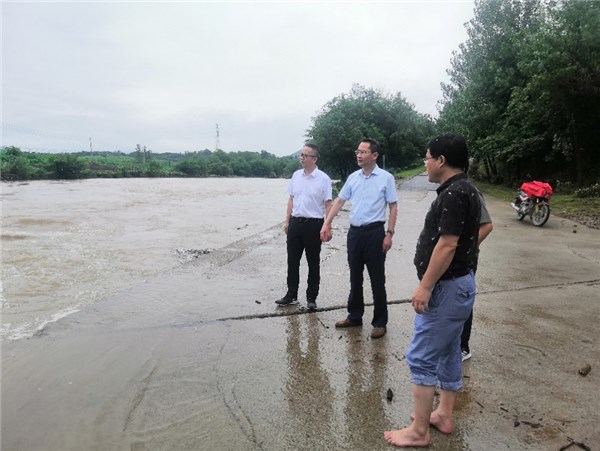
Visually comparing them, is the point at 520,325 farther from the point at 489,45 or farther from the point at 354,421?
the point at 489,45

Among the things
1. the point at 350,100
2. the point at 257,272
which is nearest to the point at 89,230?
Result: the point at 257,272

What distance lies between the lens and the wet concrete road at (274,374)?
281cm

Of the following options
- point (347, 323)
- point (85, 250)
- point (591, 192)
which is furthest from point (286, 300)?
point (591, 192)

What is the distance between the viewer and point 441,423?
281 centimetres

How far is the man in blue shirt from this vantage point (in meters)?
4.31

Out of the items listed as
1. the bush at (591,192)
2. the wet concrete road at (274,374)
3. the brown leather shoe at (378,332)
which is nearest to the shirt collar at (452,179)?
the wet concrete road at (274,374)

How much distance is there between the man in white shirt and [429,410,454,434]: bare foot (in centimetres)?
251

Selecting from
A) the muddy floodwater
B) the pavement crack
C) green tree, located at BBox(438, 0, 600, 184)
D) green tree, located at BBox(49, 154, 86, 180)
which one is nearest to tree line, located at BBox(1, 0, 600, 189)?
green tree, located at BBox(438, 0, 600, 184)

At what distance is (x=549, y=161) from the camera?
72.6 feet

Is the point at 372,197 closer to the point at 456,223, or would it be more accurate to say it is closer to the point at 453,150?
the point at 453,150

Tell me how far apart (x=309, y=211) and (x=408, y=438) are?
114 inches

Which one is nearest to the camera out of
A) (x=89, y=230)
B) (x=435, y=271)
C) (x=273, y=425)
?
(x=435, y=271)

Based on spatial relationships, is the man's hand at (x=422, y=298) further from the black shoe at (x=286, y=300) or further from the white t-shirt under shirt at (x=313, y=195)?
the black shoe at (x=286, y=300)

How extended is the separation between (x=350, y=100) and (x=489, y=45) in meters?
17.7
